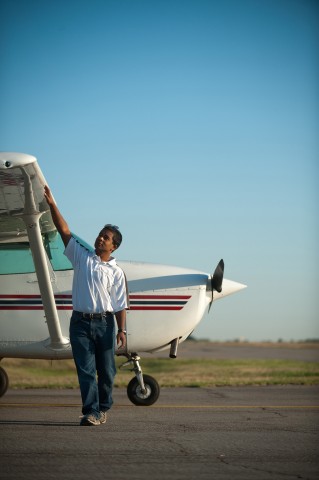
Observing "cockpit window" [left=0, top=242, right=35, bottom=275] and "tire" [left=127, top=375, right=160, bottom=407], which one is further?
"cockpit window" [left=0, top=242, right=35, bottom=275]

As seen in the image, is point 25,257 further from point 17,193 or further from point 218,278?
point 218,278

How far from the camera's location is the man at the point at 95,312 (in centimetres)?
712

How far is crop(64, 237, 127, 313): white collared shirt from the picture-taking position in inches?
281

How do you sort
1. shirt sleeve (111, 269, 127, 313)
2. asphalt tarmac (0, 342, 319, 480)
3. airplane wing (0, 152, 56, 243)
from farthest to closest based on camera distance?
shirt sleeve (111, 269, 127, 313), airplane wing (0, 152, 56, 243), asphalt tarmac (0, 342, 319, 480)

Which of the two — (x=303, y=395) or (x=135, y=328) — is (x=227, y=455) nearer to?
(x=135, y=328)

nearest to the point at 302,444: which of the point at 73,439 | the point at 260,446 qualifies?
the point at 260,446

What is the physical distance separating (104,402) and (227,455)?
6.85ft

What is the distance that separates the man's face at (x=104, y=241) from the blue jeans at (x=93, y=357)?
57cm

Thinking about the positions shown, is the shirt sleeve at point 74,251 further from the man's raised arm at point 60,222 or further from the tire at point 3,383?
the tire at point 3,383

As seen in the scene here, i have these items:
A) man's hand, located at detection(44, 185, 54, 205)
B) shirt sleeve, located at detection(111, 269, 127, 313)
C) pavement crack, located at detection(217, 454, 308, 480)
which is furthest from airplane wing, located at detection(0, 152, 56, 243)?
pavement crack, located at detection(217, 454, 308, 480)

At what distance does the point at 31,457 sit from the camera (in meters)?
5.30

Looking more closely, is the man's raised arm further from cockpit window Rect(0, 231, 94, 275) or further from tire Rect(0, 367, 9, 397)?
tire Rect(0, 367, 9, 397)

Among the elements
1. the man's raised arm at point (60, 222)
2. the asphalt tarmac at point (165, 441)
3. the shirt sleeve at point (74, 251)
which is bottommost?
the asphalt tarmac at point (165, 441)

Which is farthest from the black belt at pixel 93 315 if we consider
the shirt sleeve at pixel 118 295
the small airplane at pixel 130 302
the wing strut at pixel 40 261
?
the small airplane at pixel 130 302
